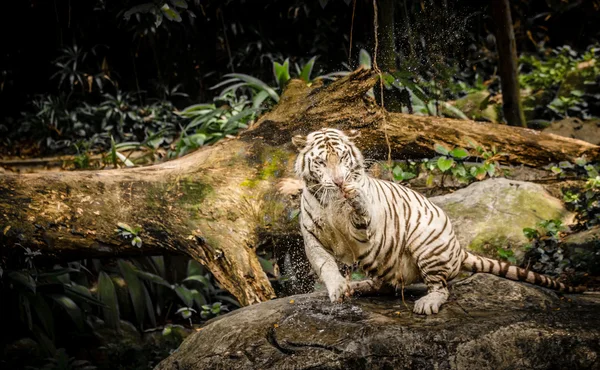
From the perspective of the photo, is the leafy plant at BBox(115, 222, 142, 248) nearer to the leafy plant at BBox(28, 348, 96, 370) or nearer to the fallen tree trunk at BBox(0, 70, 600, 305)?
the fallen tree trunk at BBox(0, 70, 600, 305)

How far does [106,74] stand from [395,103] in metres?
6.62

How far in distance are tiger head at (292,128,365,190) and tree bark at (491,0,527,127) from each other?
182 inches

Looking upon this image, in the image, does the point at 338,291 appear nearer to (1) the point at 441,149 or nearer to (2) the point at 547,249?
(2) the point at 547,249

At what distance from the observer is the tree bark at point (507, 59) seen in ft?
24.4

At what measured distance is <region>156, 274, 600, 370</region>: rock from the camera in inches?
123

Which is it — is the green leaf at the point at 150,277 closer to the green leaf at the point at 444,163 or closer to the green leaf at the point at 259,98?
the green leaf at the point at 259,98

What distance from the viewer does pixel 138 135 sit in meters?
11.0

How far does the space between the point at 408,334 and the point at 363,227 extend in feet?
2.07

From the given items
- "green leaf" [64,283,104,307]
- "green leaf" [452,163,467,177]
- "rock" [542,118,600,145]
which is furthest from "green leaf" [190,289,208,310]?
"rock" [542,118,600,145]

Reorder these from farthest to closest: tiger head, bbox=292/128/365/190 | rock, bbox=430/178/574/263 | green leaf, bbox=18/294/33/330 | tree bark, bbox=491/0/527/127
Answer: tree bark, bbox=491/0/527/127, rock, bbox=430/178/574/263, green leaf, bbox=18/294/33/330, tiger head, bbox=292/128/365/190

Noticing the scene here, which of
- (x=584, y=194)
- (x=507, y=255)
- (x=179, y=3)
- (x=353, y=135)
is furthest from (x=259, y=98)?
(x=353, y=135)

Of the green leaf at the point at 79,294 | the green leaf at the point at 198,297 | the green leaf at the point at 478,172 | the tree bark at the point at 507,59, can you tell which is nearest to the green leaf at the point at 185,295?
the green leaf at the point at 198,297

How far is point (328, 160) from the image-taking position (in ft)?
11.1

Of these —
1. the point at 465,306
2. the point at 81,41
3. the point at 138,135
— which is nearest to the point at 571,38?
the point at 138,135
